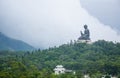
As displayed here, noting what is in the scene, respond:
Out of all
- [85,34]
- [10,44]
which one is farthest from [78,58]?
[10,44]

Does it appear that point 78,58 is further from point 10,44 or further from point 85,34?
point 10,44

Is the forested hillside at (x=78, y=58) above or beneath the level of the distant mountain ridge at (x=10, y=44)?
beneath

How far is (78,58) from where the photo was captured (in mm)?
73938

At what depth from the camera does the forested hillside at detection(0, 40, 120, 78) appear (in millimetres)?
59750

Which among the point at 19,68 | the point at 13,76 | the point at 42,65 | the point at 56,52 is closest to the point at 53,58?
the point at 56,52

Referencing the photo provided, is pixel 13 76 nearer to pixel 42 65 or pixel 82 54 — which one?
pixel 42 65

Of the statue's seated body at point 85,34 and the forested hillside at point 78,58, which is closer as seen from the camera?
the forested hillside at point 78,58

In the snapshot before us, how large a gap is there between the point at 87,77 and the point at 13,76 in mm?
13820

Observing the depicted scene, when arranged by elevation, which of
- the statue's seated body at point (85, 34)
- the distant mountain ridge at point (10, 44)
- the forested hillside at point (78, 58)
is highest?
the distant mountain ridge at point (10, 44)

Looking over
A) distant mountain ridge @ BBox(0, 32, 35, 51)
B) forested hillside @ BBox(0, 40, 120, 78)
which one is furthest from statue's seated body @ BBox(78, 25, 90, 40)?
distant mountain ridge @ BBox(0, 32, 35, 51)

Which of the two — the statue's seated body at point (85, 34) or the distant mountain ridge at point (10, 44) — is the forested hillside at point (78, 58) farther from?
the distant mountain ridge at point (10, 44)

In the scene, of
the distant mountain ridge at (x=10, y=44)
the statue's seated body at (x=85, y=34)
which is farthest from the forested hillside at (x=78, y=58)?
the distant mountain ridge at (x=10, y=44)

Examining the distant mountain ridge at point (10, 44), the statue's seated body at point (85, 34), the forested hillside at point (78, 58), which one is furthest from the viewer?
the distant mountain ridge at point (10, 44)

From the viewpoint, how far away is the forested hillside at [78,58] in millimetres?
59750
